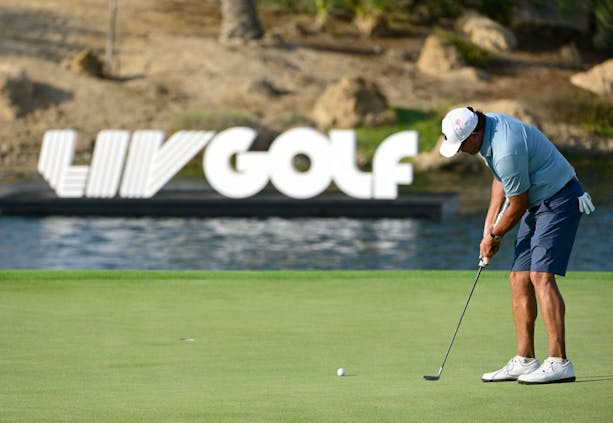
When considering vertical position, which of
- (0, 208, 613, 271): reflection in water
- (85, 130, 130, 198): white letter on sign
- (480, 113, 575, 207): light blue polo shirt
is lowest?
(0, 208, 613, 271): reflection in water

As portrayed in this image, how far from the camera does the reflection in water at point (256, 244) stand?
21.6m

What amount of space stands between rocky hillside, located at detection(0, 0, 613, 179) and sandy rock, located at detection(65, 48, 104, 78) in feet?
0.09

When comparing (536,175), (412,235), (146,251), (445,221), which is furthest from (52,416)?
(445,221)

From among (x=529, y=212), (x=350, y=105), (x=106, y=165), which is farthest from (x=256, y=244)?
(x=350, y=105)

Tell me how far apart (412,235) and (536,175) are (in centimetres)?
1604

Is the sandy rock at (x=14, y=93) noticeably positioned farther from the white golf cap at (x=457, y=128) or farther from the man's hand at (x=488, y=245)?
the white golf cap at (x=457, y=128)

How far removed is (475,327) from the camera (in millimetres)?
10320

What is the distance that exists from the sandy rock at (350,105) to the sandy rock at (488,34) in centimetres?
713

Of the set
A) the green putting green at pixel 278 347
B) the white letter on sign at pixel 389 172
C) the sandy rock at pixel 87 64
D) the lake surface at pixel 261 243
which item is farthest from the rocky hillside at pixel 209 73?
the green putting green at pixel 278 347

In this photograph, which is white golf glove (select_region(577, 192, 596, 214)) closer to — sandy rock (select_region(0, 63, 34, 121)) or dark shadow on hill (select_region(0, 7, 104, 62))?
sandy rock (select_region(0, 63, 34, 121))

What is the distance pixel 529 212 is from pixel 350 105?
32.8 meters

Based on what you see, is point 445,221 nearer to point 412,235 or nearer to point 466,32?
point 412,235

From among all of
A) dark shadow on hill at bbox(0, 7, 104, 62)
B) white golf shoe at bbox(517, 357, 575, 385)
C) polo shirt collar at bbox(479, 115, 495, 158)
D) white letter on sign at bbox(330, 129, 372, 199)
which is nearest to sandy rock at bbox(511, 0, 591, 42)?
dark shadow on hill at bbox(0, 7, 104, 62)

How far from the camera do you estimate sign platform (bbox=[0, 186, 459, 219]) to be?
26281mm
